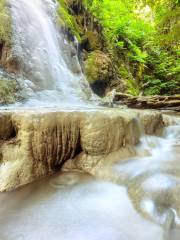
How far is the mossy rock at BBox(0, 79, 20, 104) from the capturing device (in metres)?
4.81

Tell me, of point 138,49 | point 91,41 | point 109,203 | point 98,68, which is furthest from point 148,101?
point 138,49

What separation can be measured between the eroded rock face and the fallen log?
9.70 ft

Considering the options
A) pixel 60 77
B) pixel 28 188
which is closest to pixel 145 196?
pixel 28 188

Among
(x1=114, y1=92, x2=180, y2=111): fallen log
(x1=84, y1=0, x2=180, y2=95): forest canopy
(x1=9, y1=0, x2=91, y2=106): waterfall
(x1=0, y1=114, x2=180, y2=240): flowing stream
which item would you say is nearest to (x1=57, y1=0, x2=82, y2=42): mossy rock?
(x1=9, y1=0, x2=91, y2=106): waterfall

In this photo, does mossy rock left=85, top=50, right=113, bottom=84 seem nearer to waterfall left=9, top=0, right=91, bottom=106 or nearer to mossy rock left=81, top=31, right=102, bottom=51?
mossy rock left=81, top=31, right=102, bottom=51

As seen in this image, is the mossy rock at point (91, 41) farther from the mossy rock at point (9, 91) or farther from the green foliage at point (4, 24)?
the mossy rock at point (9, 91)

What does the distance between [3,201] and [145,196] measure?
1431mm

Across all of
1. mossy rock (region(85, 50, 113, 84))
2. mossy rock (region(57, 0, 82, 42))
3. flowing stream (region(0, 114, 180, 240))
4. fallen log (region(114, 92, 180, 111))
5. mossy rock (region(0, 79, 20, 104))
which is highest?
mossy rock (region(57, 0, 82, 42))

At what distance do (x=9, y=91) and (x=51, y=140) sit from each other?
96.9 inches

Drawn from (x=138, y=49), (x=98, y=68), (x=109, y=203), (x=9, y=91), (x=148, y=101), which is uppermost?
(x=138, y=49)

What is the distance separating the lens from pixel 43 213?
223 cm

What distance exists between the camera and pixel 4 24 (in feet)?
19.1

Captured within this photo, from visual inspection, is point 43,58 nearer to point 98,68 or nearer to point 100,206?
point 98,68

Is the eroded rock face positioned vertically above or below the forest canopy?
below
